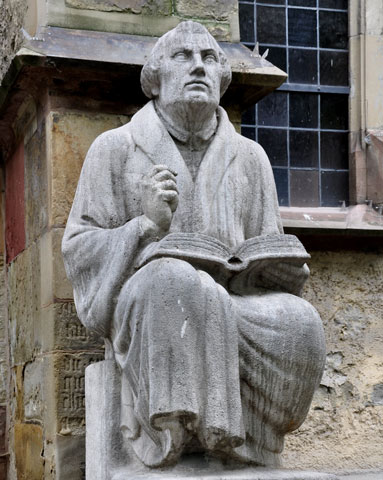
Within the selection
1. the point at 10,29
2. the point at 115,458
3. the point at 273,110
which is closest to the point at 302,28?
the point at 273,110

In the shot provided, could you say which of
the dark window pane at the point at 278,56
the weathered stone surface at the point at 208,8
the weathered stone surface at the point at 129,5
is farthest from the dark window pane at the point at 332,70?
Result: the weathered stone surface at the point at 129,5

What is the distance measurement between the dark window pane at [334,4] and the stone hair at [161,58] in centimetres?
233

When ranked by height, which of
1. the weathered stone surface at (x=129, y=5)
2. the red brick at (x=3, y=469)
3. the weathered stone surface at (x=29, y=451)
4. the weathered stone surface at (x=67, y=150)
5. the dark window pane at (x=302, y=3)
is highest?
the dark window pane at (x=302, y=3)

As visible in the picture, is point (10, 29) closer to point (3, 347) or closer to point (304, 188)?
point (3, 347)

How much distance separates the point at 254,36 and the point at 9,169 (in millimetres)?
1701

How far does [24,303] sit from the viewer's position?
7020 millimetres

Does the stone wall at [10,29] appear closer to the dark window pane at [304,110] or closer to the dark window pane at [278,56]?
the dark window pane at [278,56]

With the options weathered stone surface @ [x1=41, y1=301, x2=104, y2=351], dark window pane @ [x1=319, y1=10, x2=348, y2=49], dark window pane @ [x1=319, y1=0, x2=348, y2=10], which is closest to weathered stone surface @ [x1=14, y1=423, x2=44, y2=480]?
weathered stone surface @ [x1=41, y1=301, x2=104, y2=351]

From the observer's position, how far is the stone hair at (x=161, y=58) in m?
5.84

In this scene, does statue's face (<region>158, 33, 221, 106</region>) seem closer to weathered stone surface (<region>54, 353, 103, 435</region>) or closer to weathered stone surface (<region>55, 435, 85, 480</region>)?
weathered stone surface (<region>54, 353, 103, 435</region>)

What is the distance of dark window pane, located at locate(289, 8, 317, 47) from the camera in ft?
26.3

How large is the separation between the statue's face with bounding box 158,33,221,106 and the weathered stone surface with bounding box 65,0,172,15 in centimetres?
100

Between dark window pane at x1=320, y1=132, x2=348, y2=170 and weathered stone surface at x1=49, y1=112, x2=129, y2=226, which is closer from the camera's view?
weathered stone surface at x1=49, y1=112, x2=129, y2=226

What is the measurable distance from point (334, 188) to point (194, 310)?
2.97m
